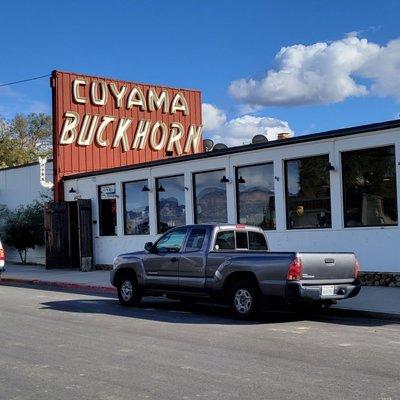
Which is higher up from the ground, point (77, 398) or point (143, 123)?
point (143, 123)

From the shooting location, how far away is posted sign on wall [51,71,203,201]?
25859 mm

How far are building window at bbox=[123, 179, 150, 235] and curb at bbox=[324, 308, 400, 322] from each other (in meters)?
10.8

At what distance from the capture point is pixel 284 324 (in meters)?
11.0

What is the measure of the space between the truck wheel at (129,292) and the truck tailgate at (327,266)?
4.22 m

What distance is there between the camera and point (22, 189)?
29578 mm

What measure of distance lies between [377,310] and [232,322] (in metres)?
2.76

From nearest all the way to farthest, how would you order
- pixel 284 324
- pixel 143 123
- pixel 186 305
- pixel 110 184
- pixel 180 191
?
pixel 284 324
pixel 186 305
pixel 180 191
pixel 110 184
pixel 143 123

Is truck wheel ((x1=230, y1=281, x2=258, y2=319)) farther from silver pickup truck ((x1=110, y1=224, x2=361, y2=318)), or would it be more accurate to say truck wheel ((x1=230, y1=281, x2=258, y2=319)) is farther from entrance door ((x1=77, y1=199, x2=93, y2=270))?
entrance door ((x1=77, y1=199, x2=93, y2=270))

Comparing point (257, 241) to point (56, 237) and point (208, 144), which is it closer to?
point (56, 237)

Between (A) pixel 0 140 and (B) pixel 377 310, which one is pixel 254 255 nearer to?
(B) pixel 377 310

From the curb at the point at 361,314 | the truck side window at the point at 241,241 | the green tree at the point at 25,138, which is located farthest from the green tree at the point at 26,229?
the green tree at the point at 25,138

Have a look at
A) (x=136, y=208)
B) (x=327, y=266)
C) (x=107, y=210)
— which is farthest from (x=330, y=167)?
(x=107, y=210)

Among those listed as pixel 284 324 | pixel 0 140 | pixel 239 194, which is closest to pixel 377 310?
pixel 284 324

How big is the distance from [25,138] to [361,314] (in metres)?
47.0
